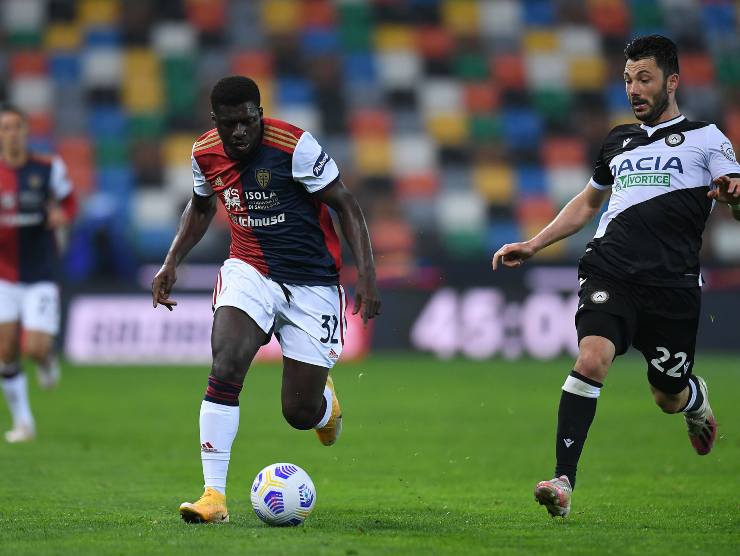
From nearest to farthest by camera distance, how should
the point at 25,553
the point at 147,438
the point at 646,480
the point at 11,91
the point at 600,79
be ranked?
the point at 25,553
the point at 646,480
the point at 147,438
the point at 11,91
the point at 600,79

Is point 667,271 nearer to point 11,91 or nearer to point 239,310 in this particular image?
point 239,310

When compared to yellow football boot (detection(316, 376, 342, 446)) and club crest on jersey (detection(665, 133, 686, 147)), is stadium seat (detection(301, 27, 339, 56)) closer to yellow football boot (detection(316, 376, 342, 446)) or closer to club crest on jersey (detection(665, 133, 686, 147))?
yellow football boot (detection(316, 376, 342, 446))

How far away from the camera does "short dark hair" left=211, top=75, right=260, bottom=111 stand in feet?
20.4

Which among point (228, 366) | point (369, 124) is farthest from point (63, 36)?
point (228, 366)

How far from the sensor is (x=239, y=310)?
6.47 meters

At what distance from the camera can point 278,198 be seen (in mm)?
6613

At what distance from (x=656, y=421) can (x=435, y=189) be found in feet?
38.5

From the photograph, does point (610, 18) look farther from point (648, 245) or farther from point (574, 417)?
point (574, 417)

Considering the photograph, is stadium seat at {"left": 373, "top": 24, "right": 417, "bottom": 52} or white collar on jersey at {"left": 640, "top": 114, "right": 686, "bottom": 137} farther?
stadium seat at {"left": 373, "top": 24, "right": 417, "bottom": 52}

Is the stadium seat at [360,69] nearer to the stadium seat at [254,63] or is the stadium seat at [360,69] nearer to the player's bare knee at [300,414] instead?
the stadium seat at [254,63]

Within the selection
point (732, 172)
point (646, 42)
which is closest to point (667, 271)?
point (732, 172)

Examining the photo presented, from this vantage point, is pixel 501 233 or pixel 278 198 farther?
pixel 501 233

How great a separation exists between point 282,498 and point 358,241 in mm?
1285

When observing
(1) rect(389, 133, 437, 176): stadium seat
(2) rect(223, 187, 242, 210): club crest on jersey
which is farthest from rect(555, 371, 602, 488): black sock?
(1) rect(389, 133, 437, 176): stadium seat
